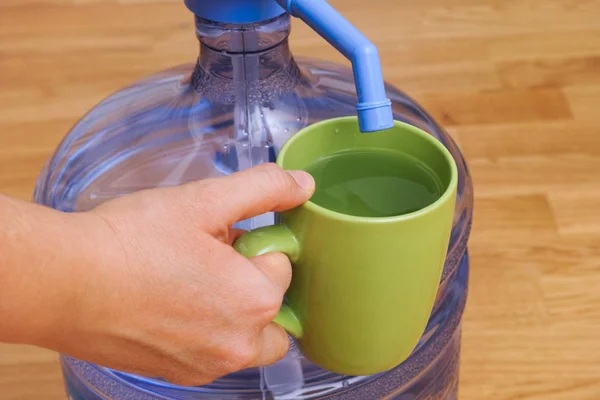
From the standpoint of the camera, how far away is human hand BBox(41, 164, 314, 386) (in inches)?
16.0

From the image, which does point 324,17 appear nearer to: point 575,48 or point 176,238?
point 176,238

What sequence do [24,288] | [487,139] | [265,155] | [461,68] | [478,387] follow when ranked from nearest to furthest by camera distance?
[24,288], [265,155], [478,387], [487,139], [461,68]

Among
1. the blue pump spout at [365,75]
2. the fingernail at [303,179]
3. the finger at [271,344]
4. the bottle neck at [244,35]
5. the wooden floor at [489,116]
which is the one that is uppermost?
the blue pump spout at [365,75]

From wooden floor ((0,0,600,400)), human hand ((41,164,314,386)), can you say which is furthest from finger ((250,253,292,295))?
wooden floor ((0,0,600,400))

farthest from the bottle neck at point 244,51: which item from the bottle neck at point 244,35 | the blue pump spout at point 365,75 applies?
the blue pump spout at point 365,75

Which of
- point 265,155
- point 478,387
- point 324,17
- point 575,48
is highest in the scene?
point 324,17

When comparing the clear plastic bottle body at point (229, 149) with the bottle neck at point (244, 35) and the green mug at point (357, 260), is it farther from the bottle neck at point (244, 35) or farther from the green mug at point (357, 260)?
the green mug at point (357, 260)

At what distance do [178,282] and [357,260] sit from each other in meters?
0.09

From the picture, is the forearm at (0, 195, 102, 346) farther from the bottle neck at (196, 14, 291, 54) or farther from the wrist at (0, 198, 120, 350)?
the bottle neck at (196, 14, 291, 54)

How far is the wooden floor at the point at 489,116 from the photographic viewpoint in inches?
30.9

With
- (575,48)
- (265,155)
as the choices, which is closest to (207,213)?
(265,155)

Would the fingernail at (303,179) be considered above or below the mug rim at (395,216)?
above

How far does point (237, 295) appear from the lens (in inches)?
16.8

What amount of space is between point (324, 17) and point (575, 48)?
2.58 ft
